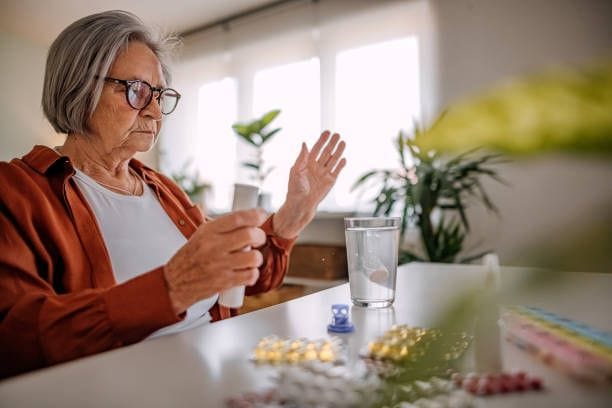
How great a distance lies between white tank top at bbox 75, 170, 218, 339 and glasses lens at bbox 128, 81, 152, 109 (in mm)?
214

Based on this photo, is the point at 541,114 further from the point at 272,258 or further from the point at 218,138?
the point at 218,138

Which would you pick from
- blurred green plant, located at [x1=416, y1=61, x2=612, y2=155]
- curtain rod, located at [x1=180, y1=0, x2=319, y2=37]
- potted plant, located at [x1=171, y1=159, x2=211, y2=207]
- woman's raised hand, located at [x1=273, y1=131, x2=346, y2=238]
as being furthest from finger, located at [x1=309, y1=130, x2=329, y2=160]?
potted plant, located at [x1=171, y1=159, x2=211, y2=207]

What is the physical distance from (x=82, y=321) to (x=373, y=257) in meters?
0.45

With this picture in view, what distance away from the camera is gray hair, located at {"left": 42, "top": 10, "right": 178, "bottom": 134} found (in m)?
1.10

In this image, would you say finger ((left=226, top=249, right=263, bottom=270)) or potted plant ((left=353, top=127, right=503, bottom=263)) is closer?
finger ((left=226, top=249, right=263, bottom=270))

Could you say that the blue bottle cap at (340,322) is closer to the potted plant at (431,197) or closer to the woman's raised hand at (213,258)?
the woman's raised hand at (213,258)

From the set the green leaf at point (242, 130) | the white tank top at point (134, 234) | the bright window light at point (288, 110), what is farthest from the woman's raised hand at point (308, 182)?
the bright window light at point (288, 110)

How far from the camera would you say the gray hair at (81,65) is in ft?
3.60

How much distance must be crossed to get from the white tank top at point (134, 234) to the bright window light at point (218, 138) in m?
3.59

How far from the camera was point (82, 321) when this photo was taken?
63 cm

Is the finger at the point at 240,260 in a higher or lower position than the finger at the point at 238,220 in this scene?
lower

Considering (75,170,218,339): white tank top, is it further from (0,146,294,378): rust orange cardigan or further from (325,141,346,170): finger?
(325,141,346,170): finger

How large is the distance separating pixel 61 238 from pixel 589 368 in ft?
2.79

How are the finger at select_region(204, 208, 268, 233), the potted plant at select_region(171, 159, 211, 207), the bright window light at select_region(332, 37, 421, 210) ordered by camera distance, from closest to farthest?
1. the finger at select_region(204, 208, 268, 233)
2. the bright window light at select_region(332, 37, 421, 210)
3. the potted plant at select_region(171, 159, 211, 207)
